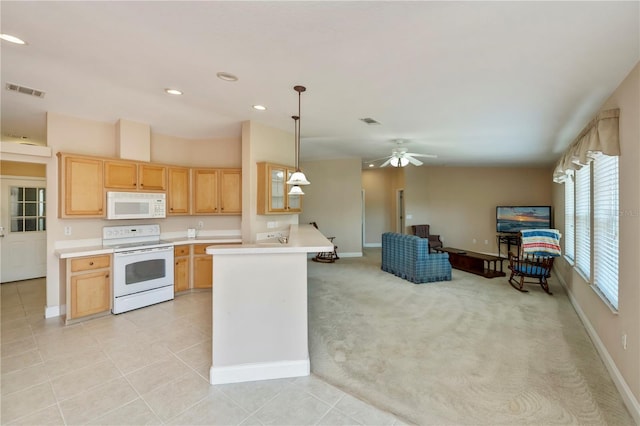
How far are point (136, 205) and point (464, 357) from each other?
14.7 feet

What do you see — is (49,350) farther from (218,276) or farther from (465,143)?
(465,143)

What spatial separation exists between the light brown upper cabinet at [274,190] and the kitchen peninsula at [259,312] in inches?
70.6

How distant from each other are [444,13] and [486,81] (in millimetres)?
1205

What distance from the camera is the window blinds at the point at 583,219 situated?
12.2ft

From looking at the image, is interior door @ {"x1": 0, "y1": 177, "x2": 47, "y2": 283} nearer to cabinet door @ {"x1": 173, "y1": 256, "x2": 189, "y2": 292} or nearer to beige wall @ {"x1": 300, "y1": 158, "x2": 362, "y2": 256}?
cabinet door @ {"x1": 173, "y1": 256, "x2": 189, "y2": 292}

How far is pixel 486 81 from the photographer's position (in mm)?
2596

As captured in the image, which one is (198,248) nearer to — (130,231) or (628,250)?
(130,231)

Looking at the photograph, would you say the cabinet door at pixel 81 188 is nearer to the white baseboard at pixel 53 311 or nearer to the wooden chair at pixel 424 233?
the white baseboard at pixel 53 311

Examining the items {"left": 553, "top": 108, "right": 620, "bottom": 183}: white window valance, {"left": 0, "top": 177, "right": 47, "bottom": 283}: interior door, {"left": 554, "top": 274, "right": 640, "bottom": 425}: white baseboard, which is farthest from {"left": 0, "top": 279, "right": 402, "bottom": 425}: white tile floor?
{"left": 553, "top": 108, "right": 620, "bottom": 183}: white window valance

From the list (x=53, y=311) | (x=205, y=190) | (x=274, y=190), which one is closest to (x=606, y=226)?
(x=274, y=190)

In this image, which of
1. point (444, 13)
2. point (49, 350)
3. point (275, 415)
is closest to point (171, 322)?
point (49, 350)

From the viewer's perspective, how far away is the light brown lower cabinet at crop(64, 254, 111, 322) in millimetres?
3371

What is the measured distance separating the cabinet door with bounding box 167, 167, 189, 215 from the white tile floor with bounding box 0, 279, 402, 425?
180 centimetres

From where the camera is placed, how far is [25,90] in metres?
2.95
